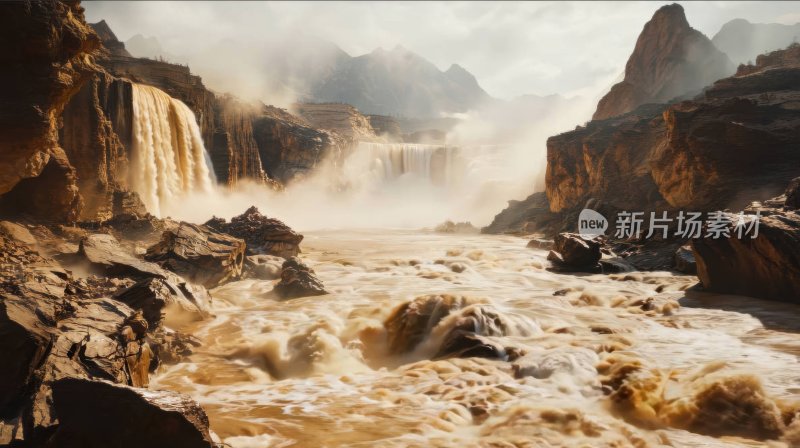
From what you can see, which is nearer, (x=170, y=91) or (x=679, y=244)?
(x=679, y=244)

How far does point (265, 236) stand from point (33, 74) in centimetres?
822

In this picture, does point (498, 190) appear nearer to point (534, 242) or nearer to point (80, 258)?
point (534, 242)

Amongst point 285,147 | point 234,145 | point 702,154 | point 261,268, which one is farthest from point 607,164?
point 285,147

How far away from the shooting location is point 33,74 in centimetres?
1042

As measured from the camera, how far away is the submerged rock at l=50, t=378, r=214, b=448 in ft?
11.8

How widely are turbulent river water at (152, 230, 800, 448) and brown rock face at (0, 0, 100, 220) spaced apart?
5312 millimetres

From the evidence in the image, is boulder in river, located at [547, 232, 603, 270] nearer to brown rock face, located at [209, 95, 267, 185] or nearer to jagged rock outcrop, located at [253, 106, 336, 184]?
brown rock face, located at [209, 95, 267, 185]

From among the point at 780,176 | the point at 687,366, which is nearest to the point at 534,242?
the point at 780,176

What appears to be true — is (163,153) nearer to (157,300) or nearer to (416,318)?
(157,300)

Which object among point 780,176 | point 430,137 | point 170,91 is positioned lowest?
point 780,176

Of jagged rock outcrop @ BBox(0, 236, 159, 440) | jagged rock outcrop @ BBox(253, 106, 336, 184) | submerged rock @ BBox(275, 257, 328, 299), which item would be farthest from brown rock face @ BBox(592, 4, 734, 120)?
jagged rock outcrop @ BBox(0, 236, 159, 440)

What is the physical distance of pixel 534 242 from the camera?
23.3 m

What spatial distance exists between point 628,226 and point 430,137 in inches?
2929

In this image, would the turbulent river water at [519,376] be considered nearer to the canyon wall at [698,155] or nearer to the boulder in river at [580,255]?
the boulder in river at [580,255]
